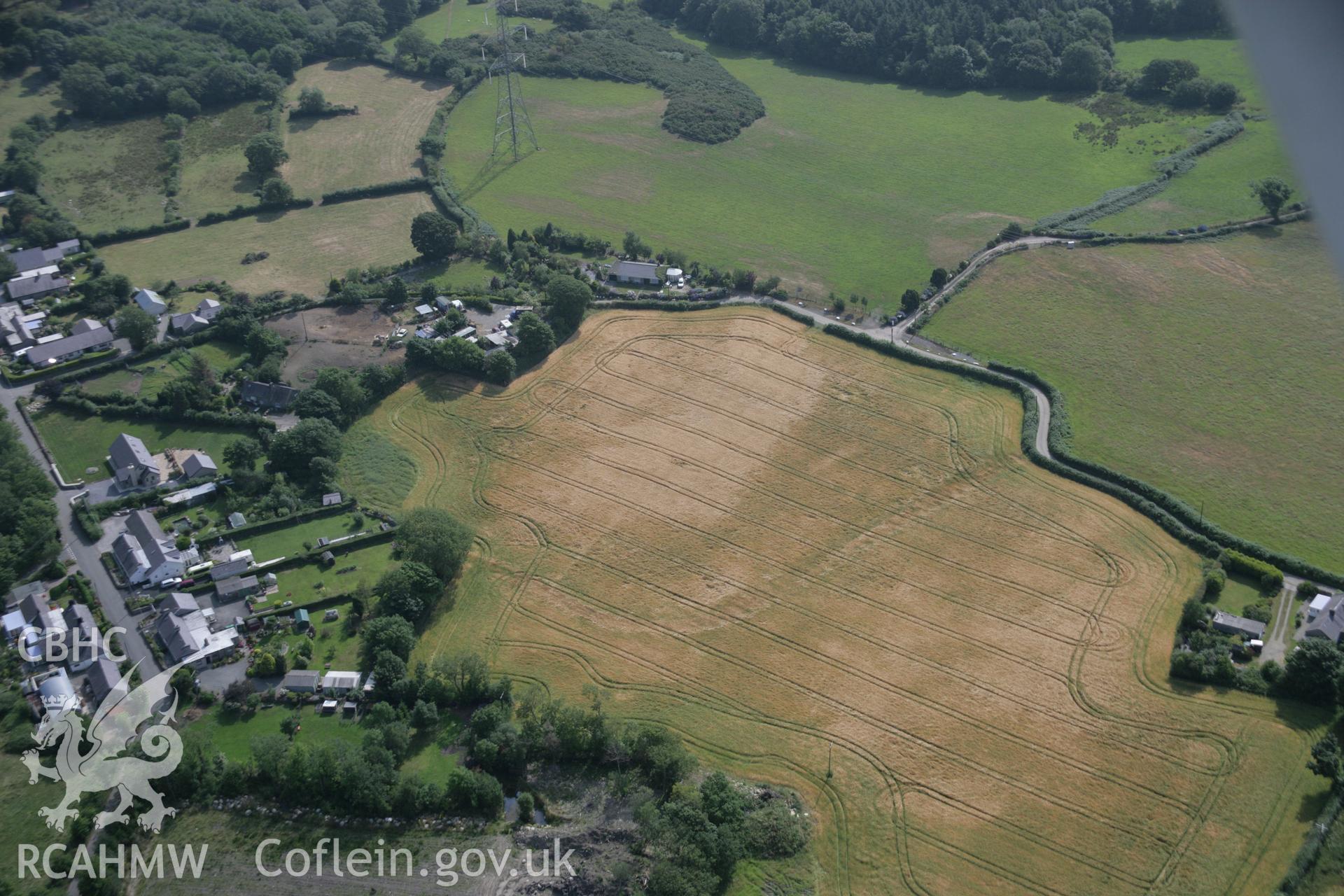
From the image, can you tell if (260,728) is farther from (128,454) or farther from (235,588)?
(128,454)

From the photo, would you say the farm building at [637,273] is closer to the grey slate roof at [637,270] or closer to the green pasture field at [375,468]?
the grey slate roof at [637,270]

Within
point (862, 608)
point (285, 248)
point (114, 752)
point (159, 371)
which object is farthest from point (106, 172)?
point (862, 608)

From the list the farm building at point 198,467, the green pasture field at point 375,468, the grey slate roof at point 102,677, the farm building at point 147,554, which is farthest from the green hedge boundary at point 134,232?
the grey slate roof at point 102,677

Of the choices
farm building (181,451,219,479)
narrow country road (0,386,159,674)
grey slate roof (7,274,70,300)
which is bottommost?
narrow country road (0,386,159,674)

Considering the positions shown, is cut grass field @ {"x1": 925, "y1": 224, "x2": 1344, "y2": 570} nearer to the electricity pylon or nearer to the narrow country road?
the electricity pylon

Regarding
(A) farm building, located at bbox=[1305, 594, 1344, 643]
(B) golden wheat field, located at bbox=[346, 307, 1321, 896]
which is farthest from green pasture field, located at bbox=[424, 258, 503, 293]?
(A) farm building, located at bbox=[1305, 594, 1344, 643]

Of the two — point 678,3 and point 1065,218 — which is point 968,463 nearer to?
point 1065,218

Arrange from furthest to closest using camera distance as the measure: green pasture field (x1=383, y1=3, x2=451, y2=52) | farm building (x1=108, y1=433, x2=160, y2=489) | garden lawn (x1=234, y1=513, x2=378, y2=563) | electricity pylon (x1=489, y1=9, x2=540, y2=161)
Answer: green pasture field (x1=383, y1=3, x2=451, y2=52) < electricity pylon (x1=489, y1=9, x2=540, y2=161) < farm building (x1=108, y1=433, x2=160, y2=489) < garden lawn (x1=234, y1=513, x2=378, y2=563)
